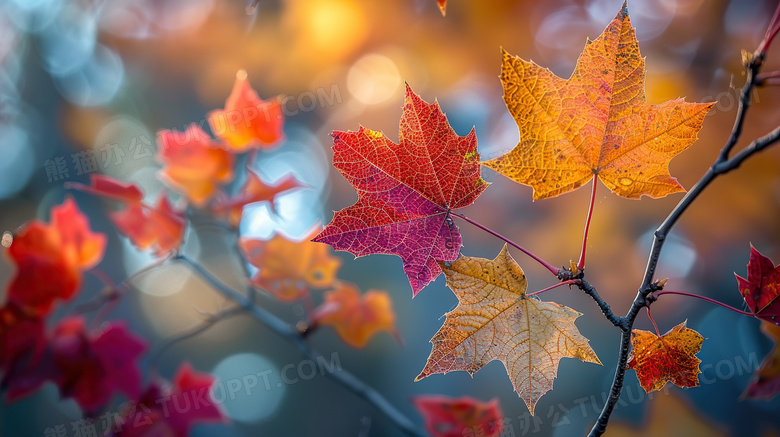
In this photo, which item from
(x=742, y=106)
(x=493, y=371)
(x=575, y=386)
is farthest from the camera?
(x=493, y=371)

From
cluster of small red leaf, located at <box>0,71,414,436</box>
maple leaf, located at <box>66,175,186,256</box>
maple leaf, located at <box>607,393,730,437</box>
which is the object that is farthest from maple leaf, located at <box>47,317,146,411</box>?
maple leaf, located at <box>607,393,730,437</box>

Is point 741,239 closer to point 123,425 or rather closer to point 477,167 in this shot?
point 477,167

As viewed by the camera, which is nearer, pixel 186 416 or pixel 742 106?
pixel 742 106

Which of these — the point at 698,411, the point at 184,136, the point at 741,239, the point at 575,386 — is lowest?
the point at 184,136

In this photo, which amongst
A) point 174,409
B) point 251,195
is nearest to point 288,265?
point 251,195

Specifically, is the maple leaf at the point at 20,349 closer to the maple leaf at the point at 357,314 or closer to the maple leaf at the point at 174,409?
the maple leaf at the point at 174,409

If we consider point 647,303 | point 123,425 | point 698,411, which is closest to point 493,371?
point 698,411

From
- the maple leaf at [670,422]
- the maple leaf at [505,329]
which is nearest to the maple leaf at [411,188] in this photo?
the maple leaf at [505,329]
